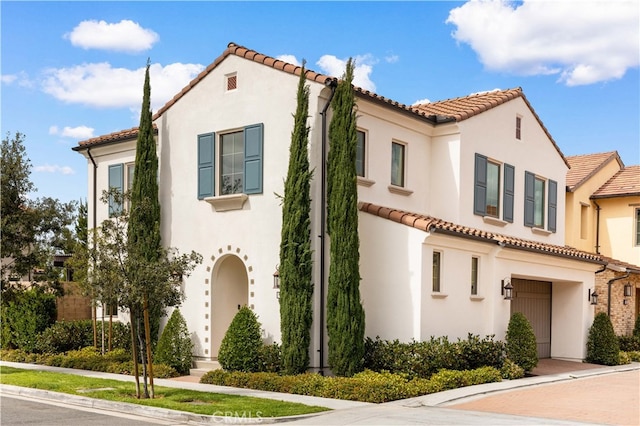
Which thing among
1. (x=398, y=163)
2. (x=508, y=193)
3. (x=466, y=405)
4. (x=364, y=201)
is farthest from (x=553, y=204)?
(x=466, y=405)

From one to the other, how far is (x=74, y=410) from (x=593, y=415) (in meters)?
9.34

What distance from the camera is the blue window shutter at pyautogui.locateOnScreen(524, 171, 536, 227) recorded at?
2395cm

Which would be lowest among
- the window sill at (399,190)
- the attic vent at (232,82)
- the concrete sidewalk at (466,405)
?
the concrete sidewalk at (466,405)

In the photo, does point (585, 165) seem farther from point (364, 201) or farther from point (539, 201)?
point (364, 201)

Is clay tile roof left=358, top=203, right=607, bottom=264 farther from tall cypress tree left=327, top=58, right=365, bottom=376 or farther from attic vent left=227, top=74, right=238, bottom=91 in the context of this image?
attic vent left=227, top=74, right=238, bottom=91

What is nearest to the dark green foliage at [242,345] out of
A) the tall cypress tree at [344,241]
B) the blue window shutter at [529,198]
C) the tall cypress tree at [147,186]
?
the tall cypress tree at [344,241]

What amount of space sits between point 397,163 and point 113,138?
8768 millimetres

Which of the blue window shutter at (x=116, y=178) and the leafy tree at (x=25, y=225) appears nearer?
the leafy tree at (x=25, y=225)

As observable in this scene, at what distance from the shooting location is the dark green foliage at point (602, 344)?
75.9ft

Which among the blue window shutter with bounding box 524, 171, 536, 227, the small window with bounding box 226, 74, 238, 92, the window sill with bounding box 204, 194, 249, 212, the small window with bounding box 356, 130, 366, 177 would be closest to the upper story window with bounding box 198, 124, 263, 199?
the window sill with bounding box 204, 194, 249, 212

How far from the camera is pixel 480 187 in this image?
21531 millimetres

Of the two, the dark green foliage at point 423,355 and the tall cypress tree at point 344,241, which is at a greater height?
the tall cypress tree at point 344,241

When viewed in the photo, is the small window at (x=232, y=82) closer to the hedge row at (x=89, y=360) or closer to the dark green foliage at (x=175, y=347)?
the dark green foliage at (x=175, y=347)

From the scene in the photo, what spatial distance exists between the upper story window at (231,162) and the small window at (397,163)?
373 cm
